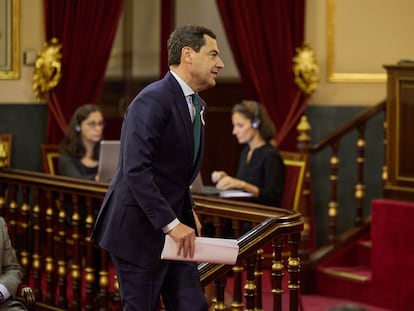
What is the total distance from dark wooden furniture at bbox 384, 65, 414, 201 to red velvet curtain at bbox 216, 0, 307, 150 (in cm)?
139

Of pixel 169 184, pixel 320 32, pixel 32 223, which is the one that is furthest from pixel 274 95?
pixel 169 184

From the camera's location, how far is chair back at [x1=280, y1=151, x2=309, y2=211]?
652cm

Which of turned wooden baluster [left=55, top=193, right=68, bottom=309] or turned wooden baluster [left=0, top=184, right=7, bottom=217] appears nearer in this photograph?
turned wooden baluster [left=55, top=193, right=68, bottom=309]

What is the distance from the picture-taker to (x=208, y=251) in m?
3.27

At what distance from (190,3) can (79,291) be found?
357 cm

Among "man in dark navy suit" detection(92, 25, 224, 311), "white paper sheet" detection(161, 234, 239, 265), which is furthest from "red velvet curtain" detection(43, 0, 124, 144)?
"white paper sheet" detection(161, 234, 239, 265)

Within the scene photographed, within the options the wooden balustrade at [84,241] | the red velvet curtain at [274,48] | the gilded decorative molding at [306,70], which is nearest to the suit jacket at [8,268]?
the wooden balustrade at [84,241]

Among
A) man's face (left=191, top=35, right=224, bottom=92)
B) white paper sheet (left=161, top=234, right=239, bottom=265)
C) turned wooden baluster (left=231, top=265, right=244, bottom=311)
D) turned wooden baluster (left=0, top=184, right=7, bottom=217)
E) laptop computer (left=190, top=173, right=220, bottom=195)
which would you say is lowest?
turned wooden baluster (left=231, top=265, right=244, bottom=311)

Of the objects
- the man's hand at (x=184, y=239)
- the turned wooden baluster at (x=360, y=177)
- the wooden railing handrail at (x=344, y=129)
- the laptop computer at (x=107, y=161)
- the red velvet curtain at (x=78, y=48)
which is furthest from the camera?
the red velvet curtain at (x=78, y=48)

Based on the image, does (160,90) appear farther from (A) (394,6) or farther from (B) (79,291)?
(A) (394,6)

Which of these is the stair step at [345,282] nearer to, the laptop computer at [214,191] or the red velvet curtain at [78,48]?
the laptop computer at [214,191]

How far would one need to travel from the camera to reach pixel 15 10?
7.36 meters

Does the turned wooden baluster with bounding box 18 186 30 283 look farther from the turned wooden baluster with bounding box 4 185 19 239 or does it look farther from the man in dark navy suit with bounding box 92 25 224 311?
the man in dark navy suit with bounding box 92 25 224 311

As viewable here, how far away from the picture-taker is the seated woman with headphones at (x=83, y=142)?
22.2 feet
